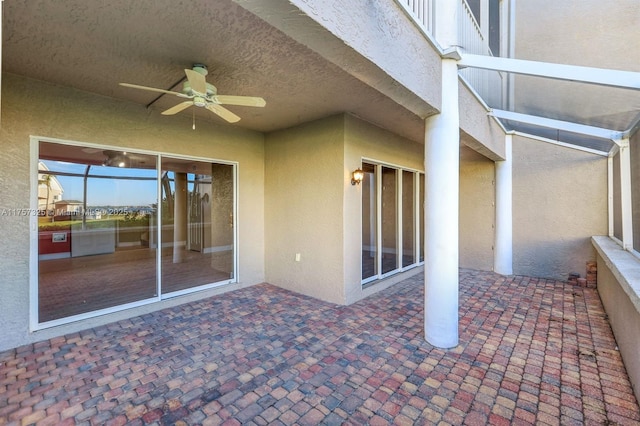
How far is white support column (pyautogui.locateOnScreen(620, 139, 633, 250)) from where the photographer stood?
4.34m

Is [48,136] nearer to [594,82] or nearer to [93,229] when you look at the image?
[93,229]

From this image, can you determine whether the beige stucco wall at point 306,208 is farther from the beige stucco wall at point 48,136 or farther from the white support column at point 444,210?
the white support column at point 444,210

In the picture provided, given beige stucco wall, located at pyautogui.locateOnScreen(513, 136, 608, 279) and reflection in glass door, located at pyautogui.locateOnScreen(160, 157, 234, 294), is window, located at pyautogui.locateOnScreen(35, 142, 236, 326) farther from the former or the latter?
beige stucco wall, located at pyautogui.locateOnScreen(513, 136, 608, 279)

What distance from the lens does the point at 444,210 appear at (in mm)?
3461

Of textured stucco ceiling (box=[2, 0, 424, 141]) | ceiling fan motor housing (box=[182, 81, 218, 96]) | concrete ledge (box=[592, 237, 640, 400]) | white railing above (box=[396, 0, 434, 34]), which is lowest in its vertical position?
concrete ledge (box=[592, 237, 640, 400])

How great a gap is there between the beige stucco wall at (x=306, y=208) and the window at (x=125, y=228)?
2.72ft

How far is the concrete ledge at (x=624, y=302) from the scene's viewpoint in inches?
104

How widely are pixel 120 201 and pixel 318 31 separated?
241 inches

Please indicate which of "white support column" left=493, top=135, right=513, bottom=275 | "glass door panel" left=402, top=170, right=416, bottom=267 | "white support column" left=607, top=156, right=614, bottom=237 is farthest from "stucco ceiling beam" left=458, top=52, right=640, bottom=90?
"white support column" left=493, top=135, right=513, bottom=275

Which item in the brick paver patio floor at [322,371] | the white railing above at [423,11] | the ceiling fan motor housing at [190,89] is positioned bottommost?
the brick paver patio floor at [322,371]

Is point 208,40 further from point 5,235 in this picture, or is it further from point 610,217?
point 610,217

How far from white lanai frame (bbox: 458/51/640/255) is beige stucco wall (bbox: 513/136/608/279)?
21 cm

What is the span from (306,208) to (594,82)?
3.98 metres

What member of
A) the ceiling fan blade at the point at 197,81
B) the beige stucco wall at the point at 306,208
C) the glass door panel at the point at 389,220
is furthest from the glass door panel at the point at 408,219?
the ceiling fan blade at the point at 197,81
